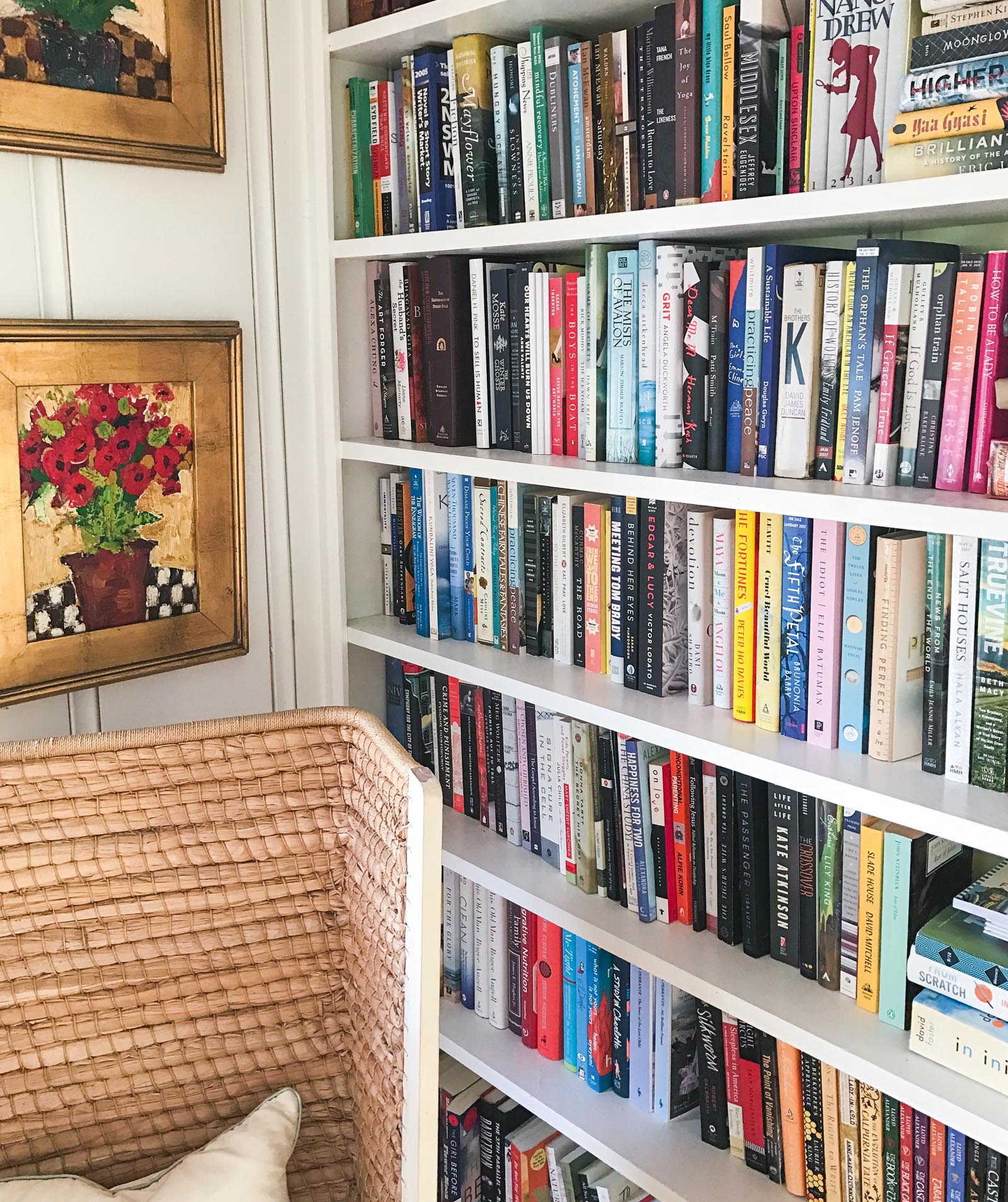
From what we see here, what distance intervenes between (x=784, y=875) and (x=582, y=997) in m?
0.36

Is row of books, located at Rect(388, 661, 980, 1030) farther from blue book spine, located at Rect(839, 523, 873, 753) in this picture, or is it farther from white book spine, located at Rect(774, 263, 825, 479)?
white book spine, located at Rect(774, 263, 825, 479)

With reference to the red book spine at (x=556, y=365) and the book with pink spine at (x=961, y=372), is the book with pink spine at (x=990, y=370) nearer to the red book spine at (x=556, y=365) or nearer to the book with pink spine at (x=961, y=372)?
the book with pink spine at (x=961, y=372)

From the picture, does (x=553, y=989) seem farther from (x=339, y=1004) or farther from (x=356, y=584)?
(x=356, y=584)

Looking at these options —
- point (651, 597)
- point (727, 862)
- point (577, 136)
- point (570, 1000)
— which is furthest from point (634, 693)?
point (577, 136)

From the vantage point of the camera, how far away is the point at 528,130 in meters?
1.40

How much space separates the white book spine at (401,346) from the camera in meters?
1.62

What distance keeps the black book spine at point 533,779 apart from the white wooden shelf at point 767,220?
23.3 inches

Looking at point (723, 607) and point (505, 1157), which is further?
point (505, 1157)

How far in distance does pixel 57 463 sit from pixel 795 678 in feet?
2.97

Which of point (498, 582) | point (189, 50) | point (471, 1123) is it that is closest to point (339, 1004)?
point (471, 1123)

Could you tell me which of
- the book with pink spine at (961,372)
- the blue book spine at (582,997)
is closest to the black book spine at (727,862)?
the blue book spine at (582,997)

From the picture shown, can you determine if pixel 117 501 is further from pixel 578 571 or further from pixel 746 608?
pixel 746 608

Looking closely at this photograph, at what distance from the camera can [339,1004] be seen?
1.32 metres

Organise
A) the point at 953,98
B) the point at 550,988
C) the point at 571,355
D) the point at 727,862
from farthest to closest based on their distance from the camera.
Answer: the point at 550,988, the point at 571,355, the point at 727,862, the point at 953,98
